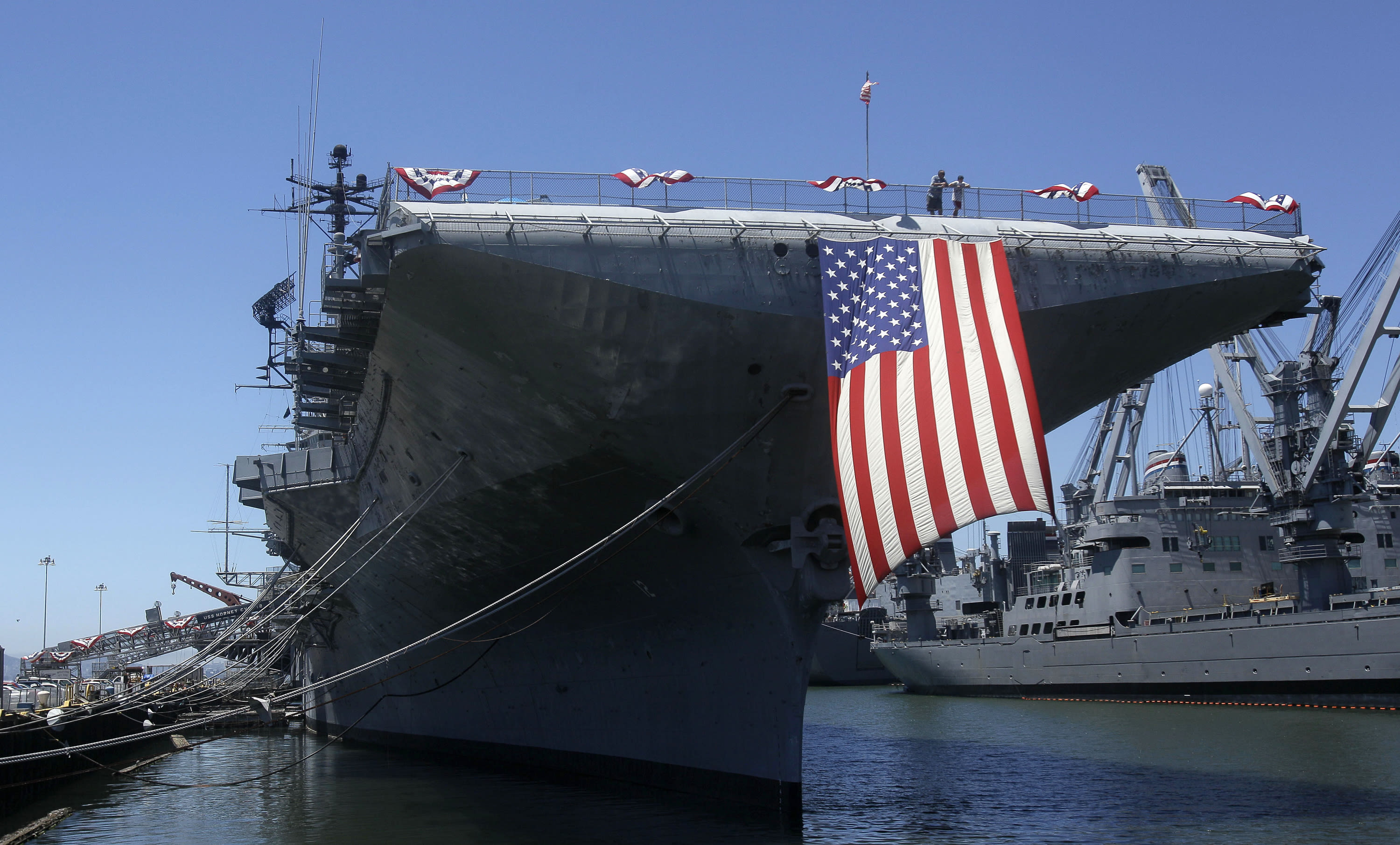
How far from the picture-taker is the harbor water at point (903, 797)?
40.0ft

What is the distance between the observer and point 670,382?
11.7 m

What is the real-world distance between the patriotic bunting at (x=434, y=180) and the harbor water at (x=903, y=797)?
6981 millimetres

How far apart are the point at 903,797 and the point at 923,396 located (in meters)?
7.12

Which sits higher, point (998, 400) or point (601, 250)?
point (601, 250)

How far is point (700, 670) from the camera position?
1348 cm

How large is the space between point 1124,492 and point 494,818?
3634 cm

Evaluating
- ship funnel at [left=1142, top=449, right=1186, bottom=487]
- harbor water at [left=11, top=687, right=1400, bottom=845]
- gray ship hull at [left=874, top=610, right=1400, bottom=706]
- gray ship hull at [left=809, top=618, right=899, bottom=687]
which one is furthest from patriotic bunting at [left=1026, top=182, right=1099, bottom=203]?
gray ship hull at [left=809, top=618, right=899, bottom=687]

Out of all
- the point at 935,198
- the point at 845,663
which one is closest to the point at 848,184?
the point at 935,198

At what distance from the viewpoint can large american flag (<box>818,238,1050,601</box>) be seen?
32.9ft

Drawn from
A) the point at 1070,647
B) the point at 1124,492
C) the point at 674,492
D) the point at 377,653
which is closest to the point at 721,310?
the point at 674,492

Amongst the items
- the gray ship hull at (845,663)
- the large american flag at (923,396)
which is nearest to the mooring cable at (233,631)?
the large american flag at (923,396)

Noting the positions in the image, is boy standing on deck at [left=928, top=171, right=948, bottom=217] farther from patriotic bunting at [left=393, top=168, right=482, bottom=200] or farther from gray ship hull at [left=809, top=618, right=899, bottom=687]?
gray ship hull at [left=809, top=618, right=899, bottom=687]

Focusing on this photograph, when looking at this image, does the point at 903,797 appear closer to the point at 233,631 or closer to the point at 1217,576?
the point at 233,631

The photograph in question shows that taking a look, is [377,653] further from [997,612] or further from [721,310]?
[997,612]
